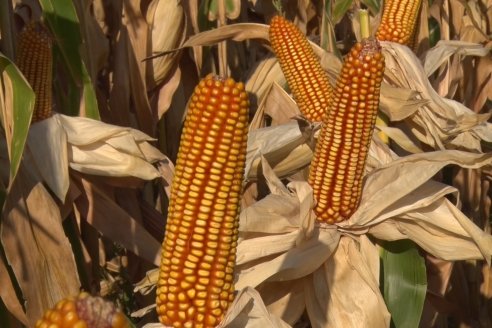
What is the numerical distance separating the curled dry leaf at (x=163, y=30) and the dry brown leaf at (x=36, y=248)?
4.93 ft

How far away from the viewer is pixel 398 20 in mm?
3754

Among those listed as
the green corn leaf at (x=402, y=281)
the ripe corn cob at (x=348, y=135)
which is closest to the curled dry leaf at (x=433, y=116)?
the green corn leaf at (x=402, y=281)

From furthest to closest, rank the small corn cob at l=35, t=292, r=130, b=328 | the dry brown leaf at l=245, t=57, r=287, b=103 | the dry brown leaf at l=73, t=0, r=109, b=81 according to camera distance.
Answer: the dry brown leaf at l=245, t=57, r=287, b=103
the dry brown leaf at l=73, t=0, r=109, b=81
the small corn cob at l=35, t=292, r=130, b=328

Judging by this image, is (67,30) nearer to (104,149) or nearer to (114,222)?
(104,149)

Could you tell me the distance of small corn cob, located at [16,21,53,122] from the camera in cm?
290

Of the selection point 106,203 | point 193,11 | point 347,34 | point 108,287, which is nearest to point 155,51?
point 193,11

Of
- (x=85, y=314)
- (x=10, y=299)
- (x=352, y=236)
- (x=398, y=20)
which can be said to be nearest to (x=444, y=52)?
(x=398, y=20)

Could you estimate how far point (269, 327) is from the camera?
1.91m

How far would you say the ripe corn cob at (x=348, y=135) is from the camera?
2557mm

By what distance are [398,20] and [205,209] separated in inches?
89.8

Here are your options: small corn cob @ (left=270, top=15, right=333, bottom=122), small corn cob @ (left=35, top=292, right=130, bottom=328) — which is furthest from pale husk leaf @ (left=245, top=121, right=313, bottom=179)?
small corn cob @ (left=35, top=292, right=130, bottom=328)

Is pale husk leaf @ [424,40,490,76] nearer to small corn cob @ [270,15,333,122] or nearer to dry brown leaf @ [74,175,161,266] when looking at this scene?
small corn cob @ [270,15,333,122]

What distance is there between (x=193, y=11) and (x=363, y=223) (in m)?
2.24

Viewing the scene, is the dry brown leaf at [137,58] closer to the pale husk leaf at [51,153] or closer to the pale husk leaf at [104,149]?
the pale husk leaf at [104,149]
